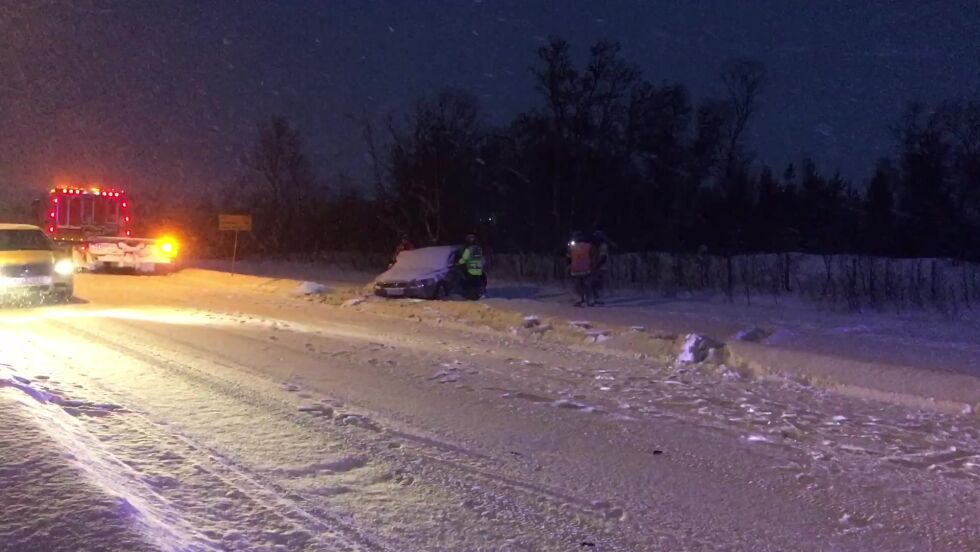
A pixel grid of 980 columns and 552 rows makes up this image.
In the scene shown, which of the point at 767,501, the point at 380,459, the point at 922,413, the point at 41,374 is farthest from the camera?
the point at 41,374

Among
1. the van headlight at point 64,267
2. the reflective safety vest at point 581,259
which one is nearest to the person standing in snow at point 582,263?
the reflective safety vest at point 581,259

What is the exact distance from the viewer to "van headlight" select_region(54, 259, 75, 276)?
18953mm

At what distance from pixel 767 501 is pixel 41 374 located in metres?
8.13

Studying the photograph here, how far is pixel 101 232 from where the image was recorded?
31.5 m

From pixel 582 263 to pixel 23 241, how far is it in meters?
12.4

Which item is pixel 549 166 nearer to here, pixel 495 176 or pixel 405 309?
pixel 495 176

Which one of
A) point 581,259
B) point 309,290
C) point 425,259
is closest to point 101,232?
point 309,290

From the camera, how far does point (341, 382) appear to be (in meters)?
10.0

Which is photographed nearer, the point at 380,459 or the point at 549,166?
the point at 380,459

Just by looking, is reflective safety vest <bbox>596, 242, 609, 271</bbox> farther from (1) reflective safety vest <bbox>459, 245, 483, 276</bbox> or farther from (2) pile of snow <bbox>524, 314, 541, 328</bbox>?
(2) pile of snow <bbox>524, 314, 541, 328</bbox>

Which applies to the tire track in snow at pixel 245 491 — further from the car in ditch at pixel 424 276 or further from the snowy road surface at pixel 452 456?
the car in ditch at pixel 424 276

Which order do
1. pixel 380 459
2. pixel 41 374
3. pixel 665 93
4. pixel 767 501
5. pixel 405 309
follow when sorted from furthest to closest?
pixel 665 93 → pixel 405 309 → pixel 41 374 → pixel 380 459 → pixel 767 501

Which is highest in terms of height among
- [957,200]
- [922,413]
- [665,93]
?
[665,93]

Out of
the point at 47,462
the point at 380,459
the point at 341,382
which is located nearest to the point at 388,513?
the point at 380,459
